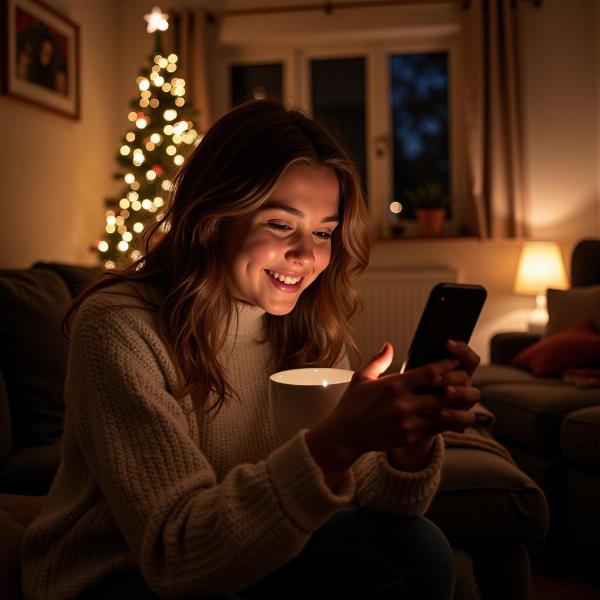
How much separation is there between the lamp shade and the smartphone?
132 inches

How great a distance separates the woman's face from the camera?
3.41 feet

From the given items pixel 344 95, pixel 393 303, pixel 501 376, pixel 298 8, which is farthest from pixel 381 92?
pixel 501 376

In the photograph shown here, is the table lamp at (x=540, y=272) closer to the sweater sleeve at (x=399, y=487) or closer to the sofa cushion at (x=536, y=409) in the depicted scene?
the sofa cushion at (x=536, y=409)

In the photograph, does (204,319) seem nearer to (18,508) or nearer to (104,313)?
(104,313)

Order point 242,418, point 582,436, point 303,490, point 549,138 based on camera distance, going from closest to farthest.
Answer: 1. point 303,490
2. point 242,418
3. point 582,436
4. point 549,138

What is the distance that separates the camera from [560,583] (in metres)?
2.21

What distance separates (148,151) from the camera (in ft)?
12.1

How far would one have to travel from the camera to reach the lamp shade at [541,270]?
402 cm

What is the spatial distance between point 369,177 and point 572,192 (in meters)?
1.26

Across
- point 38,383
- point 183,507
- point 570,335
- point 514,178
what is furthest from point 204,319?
point 514,178

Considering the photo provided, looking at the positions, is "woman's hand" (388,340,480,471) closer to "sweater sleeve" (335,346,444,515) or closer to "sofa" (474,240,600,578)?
"sweater sleeve" (335,346,444,515)

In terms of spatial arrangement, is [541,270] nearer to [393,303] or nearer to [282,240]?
[393,303]

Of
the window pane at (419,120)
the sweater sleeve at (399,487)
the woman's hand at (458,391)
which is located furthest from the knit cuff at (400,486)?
the window pane at (419,120)

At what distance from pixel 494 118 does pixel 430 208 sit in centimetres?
→ 65
